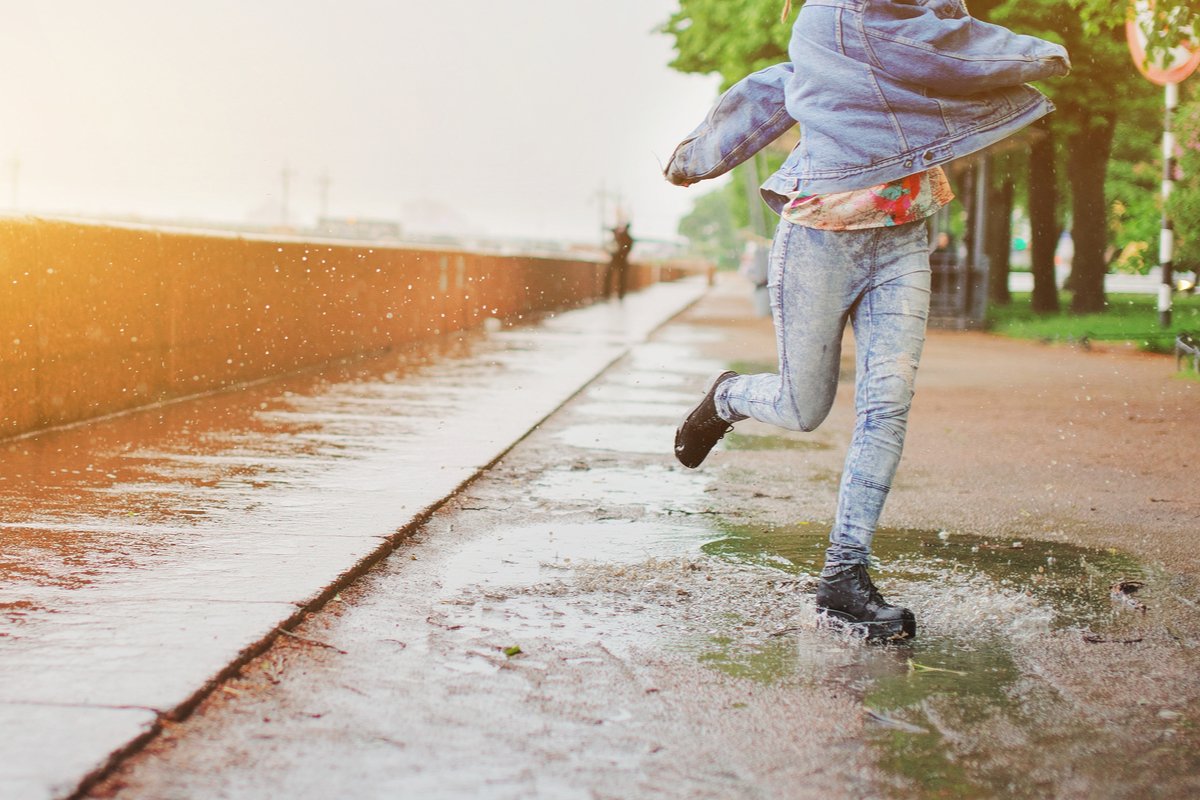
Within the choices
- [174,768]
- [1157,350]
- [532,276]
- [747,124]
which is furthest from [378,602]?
[532,276]

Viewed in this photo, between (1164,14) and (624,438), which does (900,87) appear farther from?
(1164,14)

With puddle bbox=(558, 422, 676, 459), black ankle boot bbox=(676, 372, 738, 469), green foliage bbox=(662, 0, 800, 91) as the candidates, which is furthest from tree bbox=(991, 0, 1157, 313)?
black ankle boot bbox=(676, 372, 738, 469)

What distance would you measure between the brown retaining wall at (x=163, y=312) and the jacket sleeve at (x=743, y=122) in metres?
3.76

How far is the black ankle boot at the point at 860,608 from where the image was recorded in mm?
3652

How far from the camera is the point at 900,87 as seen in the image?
375 cm

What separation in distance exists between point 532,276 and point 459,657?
2163 cm

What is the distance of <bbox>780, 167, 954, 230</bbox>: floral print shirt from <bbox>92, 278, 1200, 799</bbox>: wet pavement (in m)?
Result: 1.04

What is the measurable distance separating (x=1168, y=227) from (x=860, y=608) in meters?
13.8

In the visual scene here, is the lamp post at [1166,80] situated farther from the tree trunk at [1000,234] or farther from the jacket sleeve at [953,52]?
the tree trunk at [1000,234]

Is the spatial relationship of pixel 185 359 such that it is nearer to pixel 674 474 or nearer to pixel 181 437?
pixel 181 437

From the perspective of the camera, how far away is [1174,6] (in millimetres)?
8297

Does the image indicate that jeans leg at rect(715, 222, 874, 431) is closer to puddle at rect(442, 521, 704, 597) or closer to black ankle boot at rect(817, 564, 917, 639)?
black ankle boot at rect(817, 564, 917, 639)

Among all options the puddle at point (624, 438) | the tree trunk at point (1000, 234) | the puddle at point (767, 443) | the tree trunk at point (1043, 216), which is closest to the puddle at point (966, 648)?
the puddle at point (624, 438)

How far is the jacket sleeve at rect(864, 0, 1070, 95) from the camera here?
3646 mm
